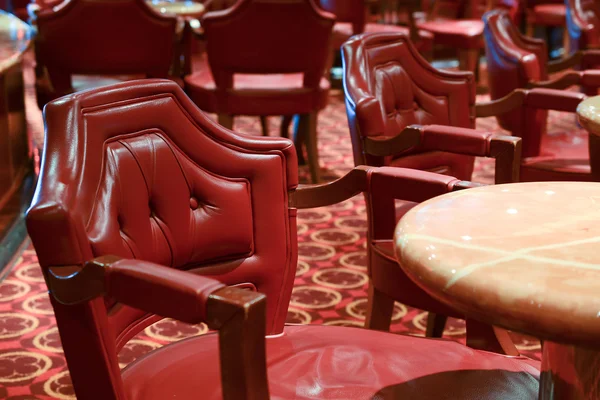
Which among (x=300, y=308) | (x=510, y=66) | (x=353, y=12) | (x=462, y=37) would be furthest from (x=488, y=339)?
(x=462, y=37)

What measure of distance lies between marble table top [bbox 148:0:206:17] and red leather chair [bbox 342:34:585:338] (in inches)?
112

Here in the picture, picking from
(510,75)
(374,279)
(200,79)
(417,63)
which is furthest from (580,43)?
(374,279)

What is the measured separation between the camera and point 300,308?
9.35ft

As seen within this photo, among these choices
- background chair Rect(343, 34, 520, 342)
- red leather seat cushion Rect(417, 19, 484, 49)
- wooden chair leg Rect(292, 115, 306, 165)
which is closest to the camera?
background chair Rect(343, 34, 520, 342)

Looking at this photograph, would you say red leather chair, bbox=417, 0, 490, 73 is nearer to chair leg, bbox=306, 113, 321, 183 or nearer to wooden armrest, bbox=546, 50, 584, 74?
wooden armrest, bbox=546, 50, 584, 74

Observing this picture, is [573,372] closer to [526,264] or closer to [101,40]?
[526,264]

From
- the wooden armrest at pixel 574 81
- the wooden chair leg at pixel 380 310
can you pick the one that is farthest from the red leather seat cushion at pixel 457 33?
the wooden chair leg at pixel 380 310

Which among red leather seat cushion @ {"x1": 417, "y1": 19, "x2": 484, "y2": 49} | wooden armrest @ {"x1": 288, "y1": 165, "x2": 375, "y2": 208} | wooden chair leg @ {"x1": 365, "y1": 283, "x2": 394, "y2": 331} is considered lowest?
red leather seat cushion @ {"x1": 417, "y1": 19, "x2": 484, "y2": 49}

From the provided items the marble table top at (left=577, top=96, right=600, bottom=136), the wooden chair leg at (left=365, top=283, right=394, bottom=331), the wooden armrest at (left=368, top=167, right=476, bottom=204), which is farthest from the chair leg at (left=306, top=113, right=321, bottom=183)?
the wooden armrest at (left=368, top=167, right=476, bottom=204)

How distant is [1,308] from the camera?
2.81 meters

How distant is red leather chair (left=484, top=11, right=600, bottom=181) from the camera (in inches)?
112

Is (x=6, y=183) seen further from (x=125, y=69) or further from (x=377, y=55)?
(x=377, y=55)

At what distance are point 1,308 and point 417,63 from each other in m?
1.59

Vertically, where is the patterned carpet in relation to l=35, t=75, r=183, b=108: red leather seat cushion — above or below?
below
